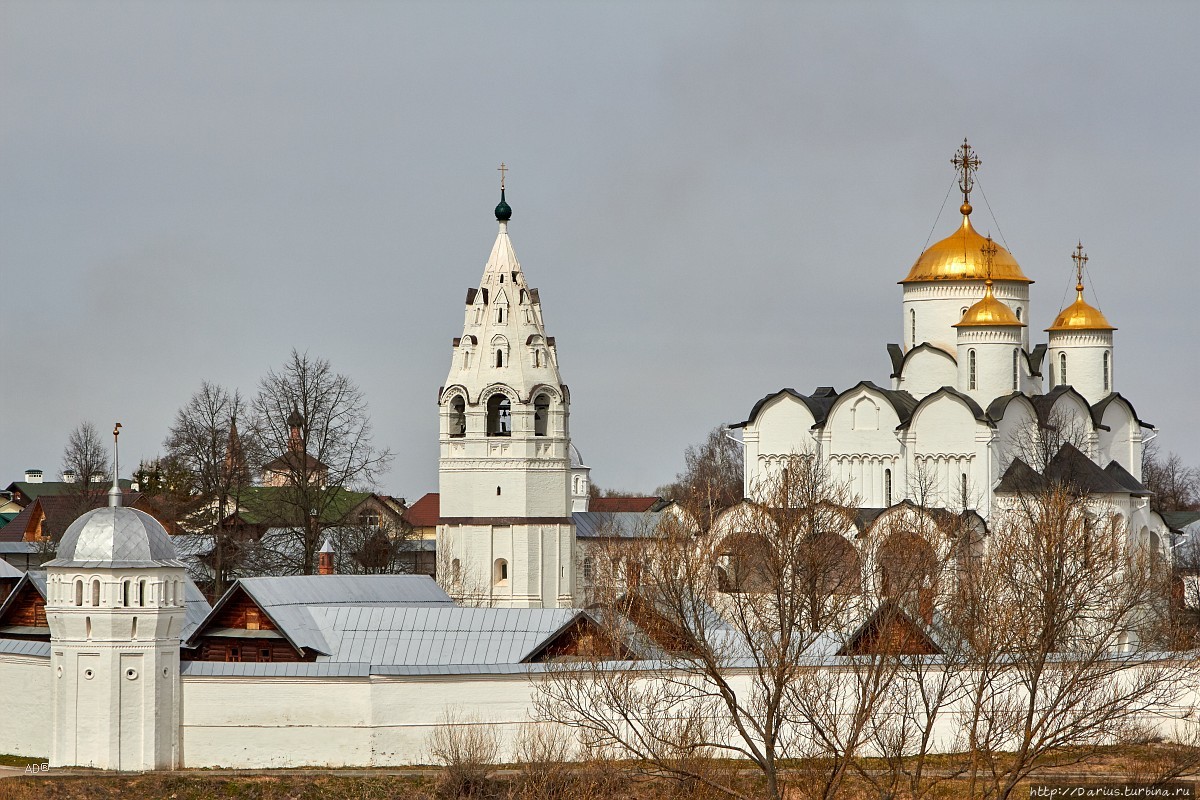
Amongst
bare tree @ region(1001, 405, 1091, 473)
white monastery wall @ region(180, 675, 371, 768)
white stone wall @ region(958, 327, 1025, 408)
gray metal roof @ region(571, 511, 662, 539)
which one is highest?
white stone wall @ region(958, 327, 1025, 408)

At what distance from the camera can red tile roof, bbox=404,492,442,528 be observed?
75619mm

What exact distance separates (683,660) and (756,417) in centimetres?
2117

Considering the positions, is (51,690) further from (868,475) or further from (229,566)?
(868,475)

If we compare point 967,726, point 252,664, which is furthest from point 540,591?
point 967,726

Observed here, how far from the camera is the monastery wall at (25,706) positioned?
27.8m

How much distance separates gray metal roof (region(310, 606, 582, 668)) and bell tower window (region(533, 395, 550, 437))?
1306cm

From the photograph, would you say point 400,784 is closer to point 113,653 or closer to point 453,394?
point 113,653

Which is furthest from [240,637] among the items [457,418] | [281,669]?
[457,418]

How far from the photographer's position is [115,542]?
1072 inches

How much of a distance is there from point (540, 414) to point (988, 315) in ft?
Answer: 32.6

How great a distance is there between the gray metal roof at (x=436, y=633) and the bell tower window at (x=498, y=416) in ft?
42.9

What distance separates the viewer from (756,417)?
46094 mm

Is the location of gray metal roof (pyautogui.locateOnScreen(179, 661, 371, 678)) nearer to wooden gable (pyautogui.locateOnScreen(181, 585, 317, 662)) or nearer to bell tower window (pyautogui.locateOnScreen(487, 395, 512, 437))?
wooden gable (pyautogui.locateOnScreen(181, 585, 317, 662))

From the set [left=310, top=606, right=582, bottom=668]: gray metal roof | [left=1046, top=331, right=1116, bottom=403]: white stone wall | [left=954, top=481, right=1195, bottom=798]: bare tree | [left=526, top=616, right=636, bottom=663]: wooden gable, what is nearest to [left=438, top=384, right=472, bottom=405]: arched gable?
[left=310, top=606, right=582, bottom=668]: gray metal roof
